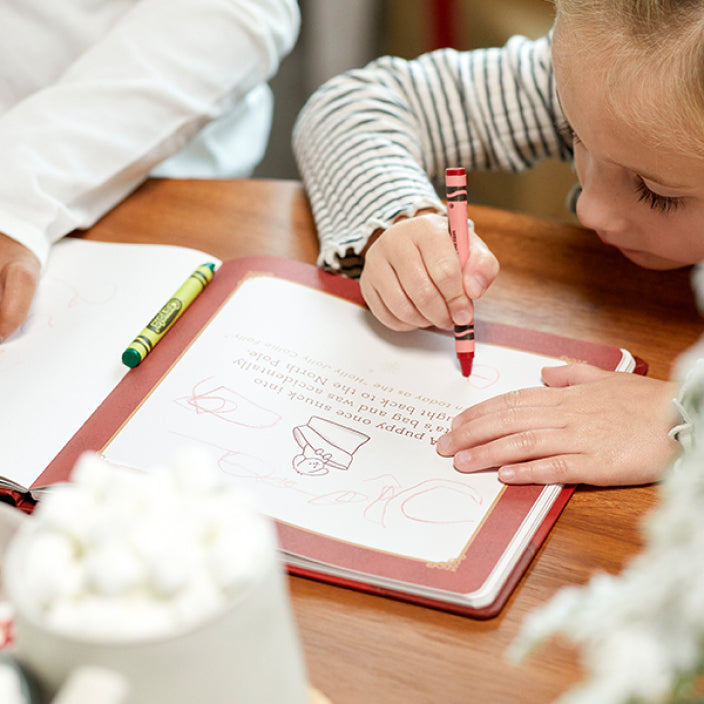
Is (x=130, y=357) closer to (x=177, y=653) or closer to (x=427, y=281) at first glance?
(x=427, y=281)

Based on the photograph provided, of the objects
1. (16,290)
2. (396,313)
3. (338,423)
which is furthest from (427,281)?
(16,290)

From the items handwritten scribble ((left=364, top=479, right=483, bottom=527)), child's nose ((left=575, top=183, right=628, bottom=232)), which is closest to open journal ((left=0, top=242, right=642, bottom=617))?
handwritten scribble ((left=364, top=479, right=483, bottom=527))

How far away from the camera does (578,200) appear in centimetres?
65

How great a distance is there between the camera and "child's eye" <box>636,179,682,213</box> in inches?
24.0

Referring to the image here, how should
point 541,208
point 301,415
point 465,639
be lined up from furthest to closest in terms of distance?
point 541,208
point 301,415
point 465,639

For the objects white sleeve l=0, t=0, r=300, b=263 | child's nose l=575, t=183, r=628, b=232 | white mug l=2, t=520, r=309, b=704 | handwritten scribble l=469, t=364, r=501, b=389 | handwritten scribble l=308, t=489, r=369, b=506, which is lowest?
handwritten scribble l=469, t=364, r=501, b=389

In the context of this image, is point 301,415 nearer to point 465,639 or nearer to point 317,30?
point 465,639

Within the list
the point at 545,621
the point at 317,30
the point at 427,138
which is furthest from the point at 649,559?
the point at 317,30

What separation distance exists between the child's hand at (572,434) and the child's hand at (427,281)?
0.09m

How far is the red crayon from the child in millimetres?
10

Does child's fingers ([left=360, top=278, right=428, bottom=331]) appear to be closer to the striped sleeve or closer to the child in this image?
the child

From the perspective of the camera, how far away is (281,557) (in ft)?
1.44

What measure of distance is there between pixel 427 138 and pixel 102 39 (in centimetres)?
34

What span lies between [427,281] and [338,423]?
135 mm
